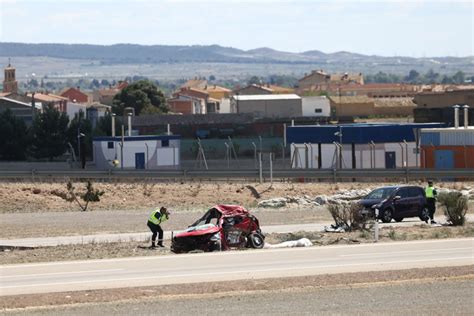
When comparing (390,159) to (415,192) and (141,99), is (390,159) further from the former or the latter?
(141,99)

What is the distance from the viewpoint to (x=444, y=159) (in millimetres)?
61344

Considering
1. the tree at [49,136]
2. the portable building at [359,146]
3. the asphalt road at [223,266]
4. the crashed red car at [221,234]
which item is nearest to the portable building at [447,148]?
the portable building at [359,146]

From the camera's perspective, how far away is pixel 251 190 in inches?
2044

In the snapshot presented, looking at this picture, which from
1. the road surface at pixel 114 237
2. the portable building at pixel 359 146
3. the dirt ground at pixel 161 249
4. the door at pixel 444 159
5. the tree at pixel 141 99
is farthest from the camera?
the tree at pixel 141 99

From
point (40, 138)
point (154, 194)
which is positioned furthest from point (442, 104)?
point (154, 194)

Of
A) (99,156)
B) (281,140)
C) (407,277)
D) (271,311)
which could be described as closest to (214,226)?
(407,277)

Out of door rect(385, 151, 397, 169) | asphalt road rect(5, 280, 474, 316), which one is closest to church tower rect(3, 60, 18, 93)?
door rect(385, 151, 397, 169)

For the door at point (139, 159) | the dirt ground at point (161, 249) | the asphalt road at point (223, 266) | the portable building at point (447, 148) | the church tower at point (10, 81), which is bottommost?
the dirt ground at point (161, 249)

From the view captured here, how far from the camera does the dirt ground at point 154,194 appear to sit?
48219 mm

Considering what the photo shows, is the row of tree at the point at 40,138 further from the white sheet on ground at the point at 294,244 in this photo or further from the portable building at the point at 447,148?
the white sheet on ground at the point at 294,244

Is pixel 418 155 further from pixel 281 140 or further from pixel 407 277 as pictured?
pixel 407 277

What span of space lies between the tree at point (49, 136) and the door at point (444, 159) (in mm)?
31829

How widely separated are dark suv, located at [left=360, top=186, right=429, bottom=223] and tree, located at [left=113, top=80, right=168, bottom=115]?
83316mm

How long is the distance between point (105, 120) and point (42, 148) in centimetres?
787
